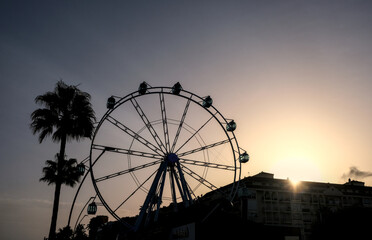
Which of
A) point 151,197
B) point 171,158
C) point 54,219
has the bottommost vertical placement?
point 54,219

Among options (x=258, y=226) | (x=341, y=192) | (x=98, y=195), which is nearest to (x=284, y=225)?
(x=341, y=192)

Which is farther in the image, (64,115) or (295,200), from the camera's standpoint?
(295,200)

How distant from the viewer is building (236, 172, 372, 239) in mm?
55062

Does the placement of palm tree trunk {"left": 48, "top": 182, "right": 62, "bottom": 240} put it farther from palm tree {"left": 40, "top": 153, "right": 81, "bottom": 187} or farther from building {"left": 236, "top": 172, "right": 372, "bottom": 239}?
building {"left": 236, "top": 172, "right": 372, "bottom": 239}

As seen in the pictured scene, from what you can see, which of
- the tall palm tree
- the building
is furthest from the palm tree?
the building

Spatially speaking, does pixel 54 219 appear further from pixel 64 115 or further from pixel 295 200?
pixel 295 200

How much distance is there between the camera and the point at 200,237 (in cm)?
1498

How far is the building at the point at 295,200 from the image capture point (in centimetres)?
5506

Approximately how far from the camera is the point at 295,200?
189ft

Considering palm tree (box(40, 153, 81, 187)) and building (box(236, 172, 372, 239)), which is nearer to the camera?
palm tree (box(40, 153, 81, 187))

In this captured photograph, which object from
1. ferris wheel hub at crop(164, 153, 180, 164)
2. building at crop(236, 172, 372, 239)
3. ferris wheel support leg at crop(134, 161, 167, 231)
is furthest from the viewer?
building at crop(236, 172, 372, 239)

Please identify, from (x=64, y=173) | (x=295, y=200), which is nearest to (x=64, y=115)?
(x=64, y=173)

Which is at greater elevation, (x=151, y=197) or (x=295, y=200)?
(x=295, y=200)

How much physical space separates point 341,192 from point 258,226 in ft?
166
